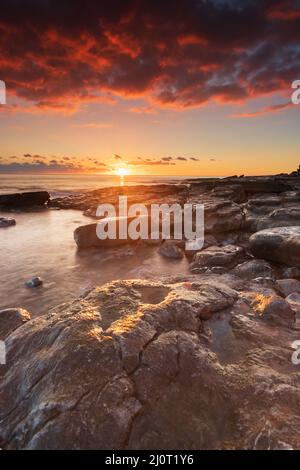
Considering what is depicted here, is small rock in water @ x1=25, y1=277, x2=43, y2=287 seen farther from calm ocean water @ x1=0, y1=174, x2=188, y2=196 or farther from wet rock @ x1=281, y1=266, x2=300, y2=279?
calm ocean water @ x1=0, y1=174, x2=188, y2=196

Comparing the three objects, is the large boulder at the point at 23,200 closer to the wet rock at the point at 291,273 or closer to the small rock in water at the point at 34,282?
the small rock in water at the point at 34,282

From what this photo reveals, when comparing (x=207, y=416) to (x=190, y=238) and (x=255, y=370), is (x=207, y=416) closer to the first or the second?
(x=255, y=370)

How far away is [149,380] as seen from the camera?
2.61m

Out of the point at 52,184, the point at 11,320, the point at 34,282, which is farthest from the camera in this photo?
the point at 52,184

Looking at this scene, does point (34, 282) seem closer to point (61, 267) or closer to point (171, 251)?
point (61, 267)

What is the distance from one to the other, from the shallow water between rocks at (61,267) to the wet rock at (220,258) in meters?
0.50

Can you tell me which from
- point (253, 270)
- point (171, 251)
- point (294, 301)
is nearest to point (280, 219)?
point (253, 270)

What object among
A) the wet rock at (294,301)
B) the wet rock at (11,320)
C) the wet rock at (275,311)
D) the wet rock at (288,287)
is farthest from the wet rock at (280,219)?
the wet rock at (11,320)

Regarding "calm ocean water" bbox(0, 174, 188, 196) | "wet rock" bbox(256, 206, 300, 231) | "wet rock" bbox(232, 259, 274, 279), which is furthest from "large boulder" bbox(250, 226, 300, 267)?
"calm ocean water" bbox(0, 174, 188, 196)

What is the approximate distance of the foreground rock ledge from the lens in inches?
87.0

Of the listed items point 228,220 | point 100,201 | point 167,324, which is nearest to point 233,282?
point 167,324

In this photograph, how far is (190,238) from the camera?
10891mm

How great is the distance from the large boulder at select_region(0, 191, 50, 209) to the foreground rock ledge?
2472 cm

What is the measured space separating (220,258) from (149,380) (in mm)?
5777
